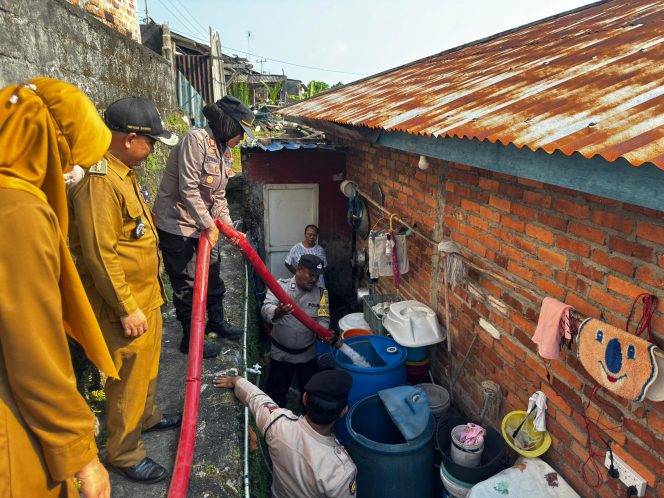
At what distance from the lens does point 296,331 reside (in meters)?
4.52

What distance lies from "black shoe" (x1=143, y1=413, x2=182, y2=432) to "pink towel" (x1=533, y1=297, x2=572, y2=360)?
2.41 m

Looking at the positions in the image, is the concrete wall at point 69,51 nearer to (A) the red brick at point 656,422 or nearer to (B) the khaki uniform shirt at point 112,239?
(B) the khaki uniform shirt at point 112,239

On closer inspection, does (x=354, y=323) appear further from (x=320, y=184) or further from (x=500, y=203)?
(x=320, y=184)

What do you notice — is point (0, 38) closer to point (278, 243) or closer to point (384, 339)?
point (384, 339)

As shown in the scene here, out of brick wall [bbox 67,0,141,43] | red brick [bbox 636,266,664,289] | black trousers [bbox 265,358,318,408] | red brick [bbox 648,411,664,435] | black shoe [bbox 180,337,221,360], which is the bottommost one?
black trousers [bbox 265,358,318,408]

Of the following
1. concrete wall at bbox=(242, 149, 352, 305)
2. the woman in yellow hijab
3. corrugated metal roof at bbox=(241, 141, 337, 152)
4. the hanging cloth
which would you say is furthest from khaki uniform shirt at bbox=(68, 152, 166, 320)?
concrete wall at bbox=(242, 149, 352, 305)

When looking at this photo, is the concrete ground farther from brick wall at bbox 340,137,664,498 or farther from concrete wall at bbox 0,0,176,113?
concrete wall at bbox 0,0,176,113

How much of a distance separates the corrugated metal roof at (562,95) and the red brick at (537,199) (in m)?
0.57

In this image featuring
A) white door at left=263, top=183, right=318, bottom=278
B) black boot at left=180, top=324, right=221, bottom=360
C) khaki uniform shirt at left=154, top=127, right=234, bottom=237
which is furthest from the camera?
white door at left=263, top=183, right=318, bottom=278

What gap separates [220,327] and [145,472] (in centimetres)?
173

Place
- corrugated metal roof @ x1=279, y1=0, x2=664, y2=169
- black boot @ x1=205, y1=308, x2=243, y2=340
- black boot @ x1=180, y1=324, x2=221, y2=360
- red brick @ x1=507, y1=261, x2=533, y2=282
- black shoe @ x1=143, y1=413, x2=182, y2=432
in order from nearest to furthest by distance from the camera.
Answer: corrugated metal roof @ x1=279, y1=0, x2=664, y2=169 → red brick @ x1=507, y1=261, x2=533, y2=282 → black shoe @ x1=143, y1=413, x2=182, y2=432 → black boot @ x1=180, y1=324, x2=221, y2=360 → black boot @ x1=205, y1=308, x2=243, y2=340

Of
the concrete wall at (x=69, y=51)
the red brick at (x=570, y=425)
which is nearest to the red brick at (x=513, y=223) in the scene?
the red brick at (x=570, y=425)

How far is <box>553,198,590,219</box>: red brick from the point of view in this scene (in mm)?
2246

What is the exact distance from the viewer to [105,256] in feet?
6.89
